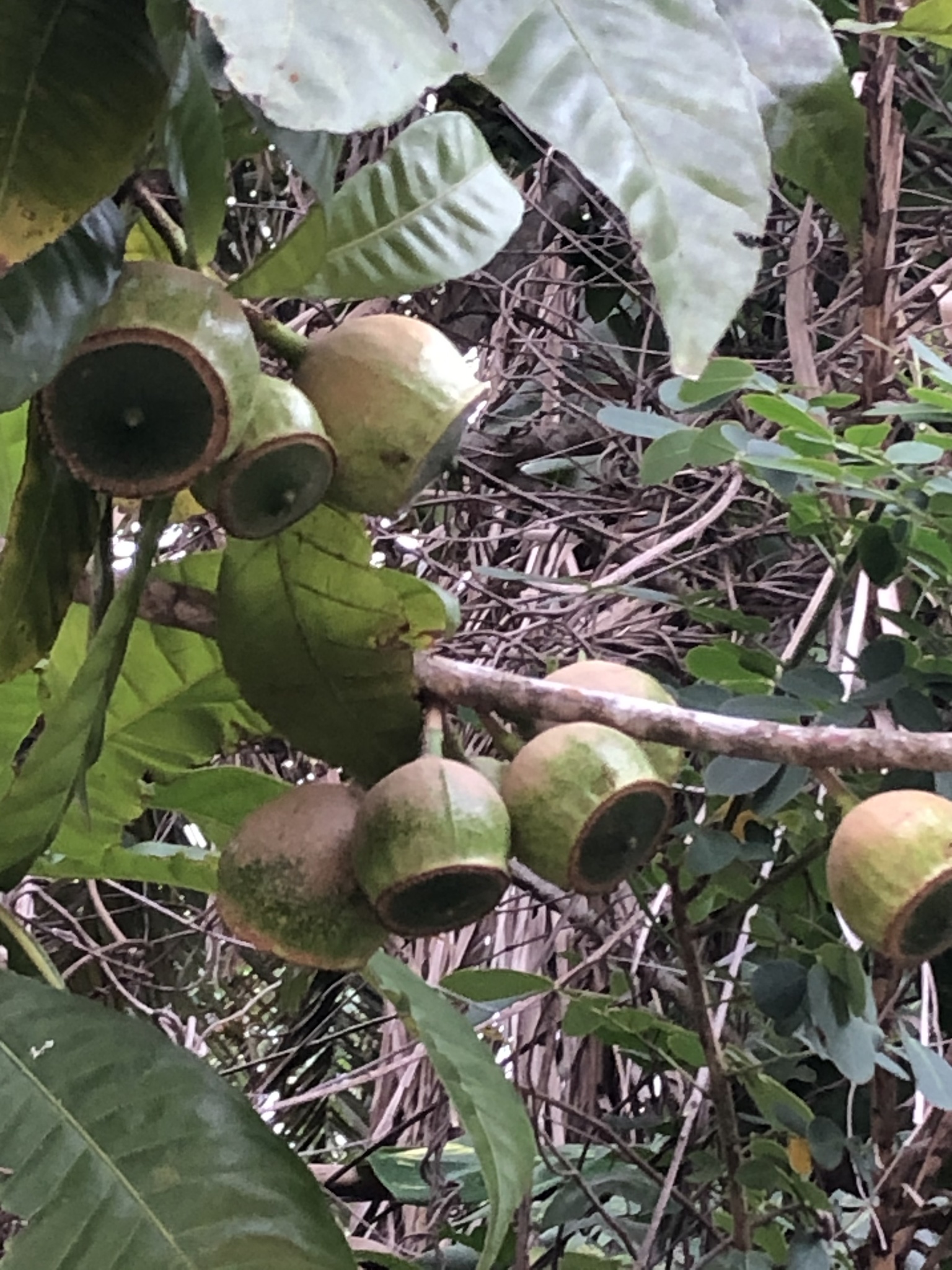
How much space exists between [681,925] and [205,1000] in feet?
4.47

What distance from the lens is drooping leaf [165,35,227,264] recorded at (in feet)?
1.56

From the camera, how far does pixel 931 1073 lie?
75cm

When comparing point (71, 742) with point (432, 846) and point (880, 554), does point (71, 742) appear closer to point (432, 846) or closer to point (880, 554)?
point (432, 846)

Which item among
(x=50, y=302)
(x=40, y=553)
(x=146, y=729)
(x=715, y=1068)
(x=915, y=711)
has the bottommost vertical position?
(x=715, y=1068)

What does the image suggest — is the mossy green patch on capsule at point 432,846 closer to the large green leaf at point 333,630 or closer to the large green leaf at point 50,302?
the large green leaf at point 333,630

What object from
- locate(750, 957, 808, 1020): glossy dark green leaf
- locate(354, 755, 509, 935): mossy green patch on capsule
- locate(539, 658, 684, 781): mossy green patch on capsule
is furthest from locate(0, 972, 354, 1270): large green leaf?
locate(750, 957, 808, 1020): glossy dark green leaf

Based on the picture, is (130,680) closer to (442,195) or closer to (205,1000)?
(442,195)

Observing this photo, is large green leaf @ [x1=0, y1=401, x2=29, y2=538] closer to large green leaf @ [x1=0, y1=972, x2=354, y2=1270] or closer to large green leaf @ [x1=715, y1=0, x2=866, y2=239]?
large green leaf @ [x1=0, y1=972, x2=354, y2=1270]

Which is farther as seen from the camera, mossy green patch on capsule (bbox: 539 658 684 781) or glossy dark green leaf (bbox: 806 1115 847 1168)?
glossy dark green leaf (bbox: 806 1115 847 1168)

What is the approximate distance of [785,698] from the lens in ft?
2.66

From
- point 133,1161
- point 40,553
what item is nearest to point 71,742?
point 40,553

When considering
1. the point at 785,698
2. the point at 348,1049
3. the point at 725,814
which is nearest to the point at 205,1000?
the point at 348,1049

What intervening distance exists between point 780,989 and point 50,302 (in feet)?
2.06

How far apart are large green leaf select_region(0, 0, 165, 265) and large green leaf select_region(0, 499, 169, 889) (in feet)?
0.49
